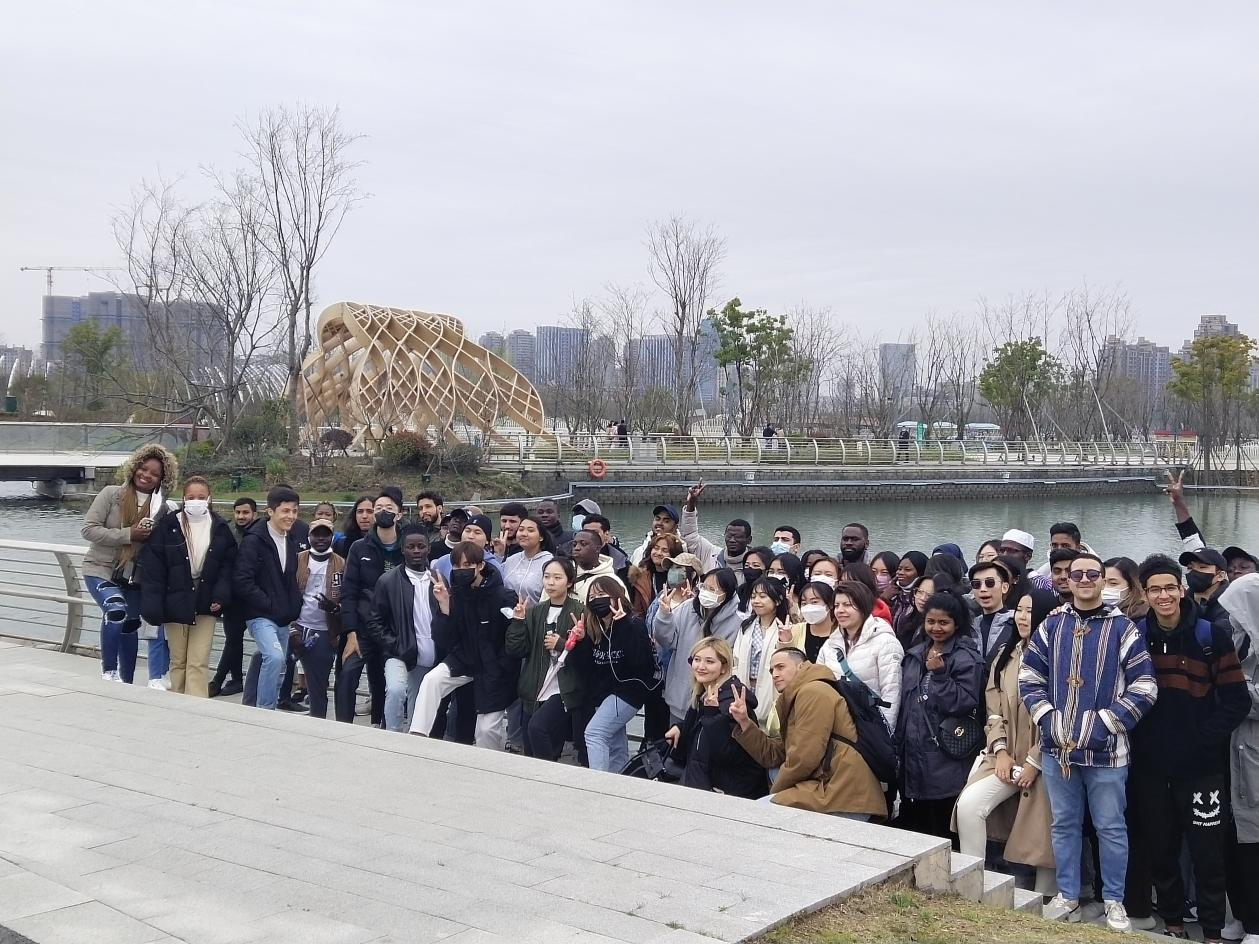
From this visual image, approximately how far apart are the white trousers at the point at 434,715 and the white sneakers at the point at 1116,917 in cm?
346

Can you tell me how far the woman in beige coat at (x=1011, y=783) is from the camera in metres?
5.23

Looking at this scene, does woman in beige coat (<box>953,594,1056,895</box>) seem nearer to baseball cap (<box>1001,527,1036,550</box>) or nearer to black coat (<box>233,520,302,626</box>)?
baseball cap (<box>1001,527,1036,550</box>)

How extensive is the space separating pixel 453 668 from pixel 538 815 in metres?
2.16

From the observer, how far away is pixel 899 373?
6656cm

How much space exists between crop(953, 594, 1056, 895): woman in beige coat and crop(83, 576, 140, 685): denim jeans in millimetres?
5604

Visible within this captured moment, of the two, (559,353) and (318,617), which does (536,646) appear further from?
(559,353)

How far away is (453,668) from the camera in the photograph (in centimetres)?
701

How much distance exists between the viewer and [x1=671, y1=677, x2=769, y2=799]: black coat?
562 centimetres

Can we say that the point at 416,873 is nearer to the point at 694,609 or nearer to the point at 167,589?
the point at 694,609

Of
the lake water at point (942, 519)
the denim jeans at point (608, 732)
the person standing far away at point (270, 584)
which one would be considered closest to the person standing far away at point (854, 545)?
the denim jeans at point (608, 732)

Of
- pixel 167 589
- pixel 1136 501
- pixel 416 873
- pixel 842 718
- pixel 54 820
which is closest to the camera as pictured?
pixel 416 873

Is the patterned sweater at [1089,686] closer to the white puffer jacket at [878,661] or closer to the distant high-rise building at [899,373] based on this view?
the white puffer jacket at [878,661]

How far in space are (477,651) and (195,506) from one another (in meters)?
2.21

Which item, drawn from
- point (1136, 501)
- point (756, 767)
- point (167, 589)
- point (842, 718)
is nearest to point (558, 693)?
point (756, 767)
